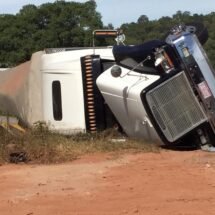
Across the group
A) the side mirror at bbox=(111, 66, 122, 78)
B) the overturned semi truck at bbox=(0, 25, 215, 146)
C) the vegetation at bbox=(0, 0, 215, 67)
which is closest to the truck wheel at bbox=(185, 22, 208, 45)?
the overturned semi truck at bbox=(0, 25, 215, 146)

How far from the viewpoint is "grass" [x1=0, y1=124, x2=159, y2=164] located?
30.2 ft

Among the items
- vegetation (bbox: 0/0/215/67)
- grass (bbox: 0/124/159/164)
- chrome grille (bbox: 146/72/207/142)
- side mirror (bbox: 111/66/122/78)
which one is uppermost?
side mirror (bbox: 111/66/122/78)

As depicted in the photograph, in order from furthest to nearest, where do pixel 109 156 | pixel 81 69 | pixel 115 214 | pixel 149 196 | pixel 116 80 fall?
pixel 81 69 < pixel 116 80 < pixel 109 156 < pixel 149 196 < pixel 115 214

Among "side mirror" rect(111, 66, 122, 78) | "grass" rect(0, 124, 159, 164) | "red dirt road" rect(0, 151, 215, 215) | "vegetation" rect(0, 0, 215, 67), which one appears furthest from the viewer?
"vegetation" rect(0, 0, 215, 67)

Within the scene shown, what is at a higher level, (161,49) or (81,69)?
(161,49)

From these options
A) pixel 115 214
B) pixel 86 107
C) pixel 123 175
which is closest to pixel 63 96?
pixel 86 107

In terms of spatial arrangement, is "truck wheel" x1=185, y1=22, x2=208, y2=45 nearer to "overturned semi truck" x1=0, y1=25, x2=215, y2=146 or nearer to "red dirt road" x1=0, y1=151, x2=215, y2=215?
"overturned semi truck" x1=0, y1=25, x2=215, y2=146

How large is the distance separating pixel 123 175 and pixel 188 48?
107 inches

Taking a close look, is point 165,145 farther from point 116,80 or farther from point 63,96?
point 63,96

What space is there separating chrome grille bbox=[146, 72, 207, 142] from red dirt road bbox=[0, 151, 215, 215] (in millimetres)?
384

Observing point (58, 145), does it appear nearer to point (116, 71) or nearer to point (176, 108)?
point (116, 71)

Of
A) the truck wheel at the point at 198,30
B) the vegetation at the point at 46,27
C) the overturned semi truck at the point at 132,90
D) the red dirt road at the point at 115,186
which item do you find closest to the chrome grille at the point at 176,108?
the overturned semi truck at the point at 132,90

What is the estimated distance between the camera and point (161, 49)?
9.63 metres

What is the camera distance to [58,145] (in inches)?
386
